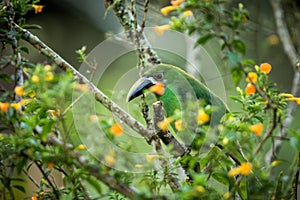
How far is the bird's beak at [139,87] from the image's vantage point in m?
1.53

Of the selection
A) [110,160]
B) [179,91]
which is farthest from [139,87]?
[110,160]

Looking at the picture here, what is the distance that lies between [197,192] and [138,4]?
168cm

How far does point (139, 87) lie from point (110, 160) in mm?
507

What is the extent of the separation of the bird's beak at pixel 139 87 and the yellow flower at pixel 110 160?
1.49 feet

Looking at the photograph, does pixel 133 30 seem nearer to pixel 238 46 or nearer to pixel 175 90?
pixel 175 90

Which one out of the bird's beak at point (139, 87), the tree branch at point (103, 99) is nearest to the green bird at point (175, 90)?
the bird's beak at point (139, 87)

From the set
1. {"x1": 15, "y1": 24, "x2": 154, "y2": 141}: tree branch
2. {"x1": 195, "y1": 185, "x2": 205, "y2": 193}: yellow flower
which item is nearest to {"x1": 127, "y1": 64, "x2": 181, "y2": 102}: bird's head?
{"x1": 15, "y1": 24, "x2": 154, "y2": 141}: tree branch

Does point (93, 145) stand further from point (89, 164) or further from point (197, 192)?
point (197, 192)

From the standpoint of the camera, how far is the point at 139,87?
1.55 meters

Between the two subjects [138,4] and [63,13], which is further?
[63,13]

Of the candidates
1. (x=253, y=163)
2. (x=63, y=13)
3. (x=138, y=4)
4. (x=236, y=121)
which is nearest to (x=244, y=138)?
(x=253, y=163)

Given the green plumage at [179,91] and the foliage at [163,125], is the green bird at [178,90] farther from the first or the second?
the foliage at [163,125]

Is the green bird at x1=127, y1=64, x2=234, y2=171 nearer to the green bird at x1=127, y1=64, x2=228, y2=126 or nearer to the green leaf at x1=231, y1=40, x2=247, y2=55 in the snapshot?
the green bird at x1=127, y1=64, x2=228, y2=126

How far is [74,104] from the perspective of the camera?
1.24 m
